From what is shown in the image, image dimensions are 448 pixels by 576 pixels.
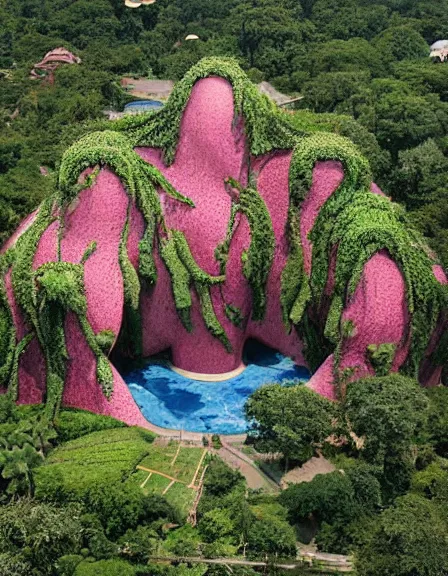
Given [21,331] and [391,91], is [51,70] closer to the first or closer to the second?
[391,91]

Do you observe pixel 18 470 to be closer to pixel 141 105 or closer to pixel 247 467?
pixel 247 467

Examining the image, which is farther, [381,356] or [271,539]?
[381,356]

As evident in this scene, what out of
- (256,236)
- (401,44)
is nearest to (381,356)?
(256,236)

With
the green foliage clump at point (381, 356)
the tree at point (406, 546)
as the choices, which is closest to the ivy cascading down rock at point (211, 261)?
the green foliage clump at point (381, 356)

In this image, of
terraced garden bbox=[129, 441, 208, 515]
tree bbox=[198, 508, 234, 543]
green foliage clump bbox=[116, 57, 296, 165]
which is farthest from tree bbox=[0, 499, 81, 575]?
green foliage clump bbox=[116, 57, 296, 165]

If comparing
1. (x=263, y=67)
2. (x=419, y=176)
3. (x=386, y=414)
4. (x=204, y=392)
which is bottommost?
(x=204, y=392)

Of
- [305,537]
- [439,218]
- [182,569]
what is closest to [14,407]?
[182,569]
